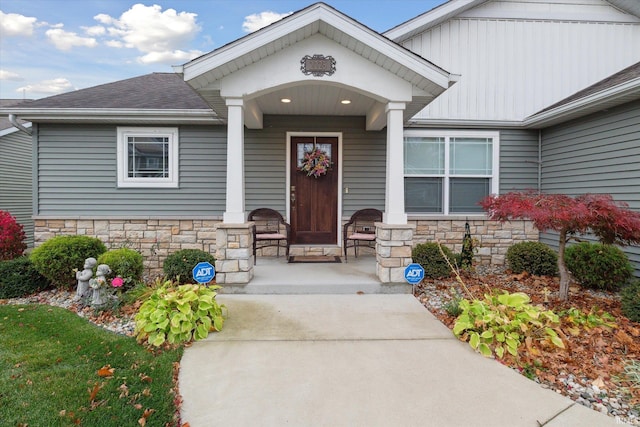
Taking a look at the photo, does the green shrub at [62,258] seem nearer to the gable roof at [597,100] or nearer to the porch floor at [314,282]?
the porch floor at [314,282]

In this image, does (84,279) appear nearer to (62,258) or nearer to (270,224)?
(62,258)

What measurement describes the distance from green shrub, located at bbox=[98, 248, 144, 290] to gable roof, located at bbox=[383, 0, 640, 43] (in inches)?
217

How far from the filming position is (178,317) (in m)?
2.98

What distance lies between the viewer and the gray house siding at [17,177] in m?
8.57

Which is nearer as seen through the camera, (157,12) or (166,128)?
(166,128)

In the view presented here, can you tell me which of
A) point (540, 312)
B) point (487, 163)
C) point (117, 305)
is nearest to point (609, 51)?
point (487, 163)

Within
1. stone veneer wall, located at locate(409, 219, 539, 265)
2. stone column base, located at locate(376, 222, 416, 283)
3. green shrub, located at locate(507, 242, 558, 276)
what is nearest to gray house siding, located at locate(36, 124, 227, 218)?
stone column base, located at locate(376, 222, 416, 283)

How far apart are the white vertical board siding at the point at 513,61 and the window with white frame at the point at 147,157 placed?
4.90m

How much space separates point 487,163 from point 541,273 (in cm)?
225

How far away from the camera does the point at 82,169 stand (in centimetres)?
607

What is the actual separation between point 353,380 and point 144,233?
512 centimetres

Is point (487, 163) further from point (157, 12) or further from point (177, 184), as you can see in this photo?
point (157, 12)

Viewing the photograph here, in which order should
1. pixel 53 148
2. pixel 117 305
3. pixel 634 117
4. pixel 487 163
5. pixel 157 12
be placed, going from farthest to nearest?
pixel 157 12, pixel 487 163, pixel 53 148, pixel 634 117, pixel 117 305

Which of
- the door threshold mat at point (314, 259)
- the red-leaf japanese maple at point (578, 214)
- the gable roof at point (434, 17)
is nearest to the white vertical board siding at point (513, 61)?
the gable roof at point (434, 17)
